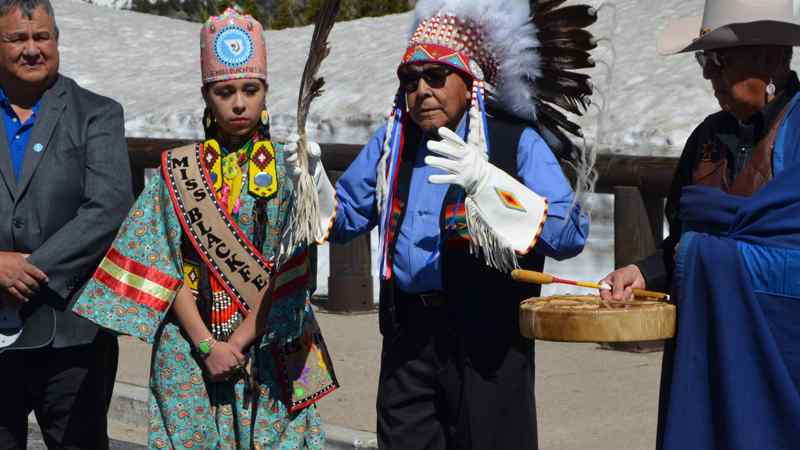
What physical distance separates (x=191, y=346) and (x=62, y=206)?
28.1 inches

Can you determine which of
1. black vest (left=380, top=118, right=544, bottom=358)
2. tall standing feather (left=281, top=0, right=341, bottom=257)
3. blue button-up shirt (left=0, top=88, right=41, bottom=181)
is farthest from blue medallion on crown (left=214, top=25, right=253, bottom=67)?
black vest (left=380, top=118, right=544, bottom=358)

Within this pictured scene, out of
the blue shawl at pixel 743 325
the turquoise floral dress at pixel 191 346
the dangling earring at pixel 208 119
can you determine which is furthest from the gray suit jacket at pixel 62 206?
the blue shawl at pixel 743 325

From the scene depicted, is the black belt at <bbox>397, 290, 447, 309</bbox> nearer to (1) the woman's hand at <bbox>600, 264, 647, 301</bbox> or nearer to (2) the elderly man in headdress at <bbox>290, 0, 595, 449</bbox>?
(2) the elderly man in headdress at <bbox>290, 0, 595, 449</bbox>

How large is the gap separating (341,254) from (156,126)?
11.3 feet

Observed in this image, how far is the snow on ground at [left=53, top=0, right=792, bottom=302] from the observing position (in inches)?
353

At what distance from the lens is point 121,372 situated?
7652 mm

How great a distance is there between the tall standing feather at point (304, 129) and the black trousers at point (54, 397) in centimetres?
113

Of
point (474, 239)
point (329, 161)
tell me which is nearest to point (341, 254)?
point (329, 161)

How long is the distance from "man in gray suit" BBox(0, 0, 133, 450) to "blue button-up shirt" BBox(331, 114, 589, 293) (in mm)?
972

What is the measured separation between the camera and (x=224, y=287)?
440cm

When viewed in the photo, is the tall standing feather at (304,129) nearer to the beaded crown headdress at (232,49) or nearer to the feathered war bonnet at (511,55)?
the feathered war bonnet at (511,55)

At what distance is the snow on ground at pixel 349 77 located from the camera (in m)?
8.96

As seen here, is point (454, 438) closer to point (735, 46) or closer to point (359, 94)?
point (735, 46)

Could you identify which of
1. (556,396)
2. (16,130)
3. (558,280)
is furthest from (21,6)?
(556,396)
